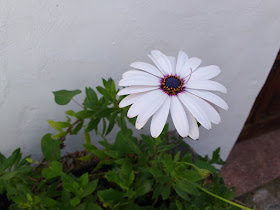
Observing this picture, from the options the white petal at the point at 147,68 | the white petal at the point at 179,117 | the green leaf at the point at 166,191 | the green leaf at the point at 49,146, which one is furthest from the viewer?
the green leaf at the point at 49,146

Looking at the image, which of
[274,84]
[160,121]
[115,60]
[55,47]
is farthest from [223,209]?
[274,84]

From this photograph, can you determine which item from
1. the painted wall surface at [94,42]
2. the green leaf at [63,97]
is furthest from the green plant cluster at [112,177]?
the painted wall surface at [94,42]

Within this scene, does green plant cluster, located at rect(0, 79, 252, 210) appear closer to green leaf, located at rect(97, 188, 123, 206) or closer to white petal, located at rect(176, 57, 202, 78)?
green leaf, located at rect(97, 188, 123, 206)

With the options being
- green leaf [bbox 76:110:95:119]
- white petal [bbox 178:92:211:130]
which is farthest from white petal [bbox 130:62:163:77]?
green leaf [bbox 76:110:95:119]

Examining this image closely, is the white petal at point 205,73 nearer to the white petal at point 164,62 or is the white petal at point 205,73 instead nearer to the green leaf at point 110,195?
the white petal at point 164,62

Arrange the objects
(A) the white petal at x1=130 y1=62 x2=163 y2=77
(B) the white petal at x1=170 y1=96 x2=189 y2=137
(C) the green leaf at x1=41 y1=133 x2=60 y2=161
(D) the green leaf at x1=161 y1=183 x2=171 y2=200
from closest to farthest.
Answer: (B) the white petal at x1=170 y1=96 x2=189 y2=137, (A) the white petal at x1=130 y1=62 x2=163 y2=77, (D) the green leaf at x1=161 y1=183 x2=171 y2=200, (C) the green leaf at x1=41 y1=133 x2=60 y2=161

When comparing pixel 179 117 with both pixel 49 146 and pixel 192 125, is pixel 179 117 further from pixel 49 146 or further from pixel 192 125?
pixel 49 146

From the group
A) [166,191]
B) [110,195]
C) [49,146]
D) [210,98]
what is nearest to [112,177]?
[110,195]
